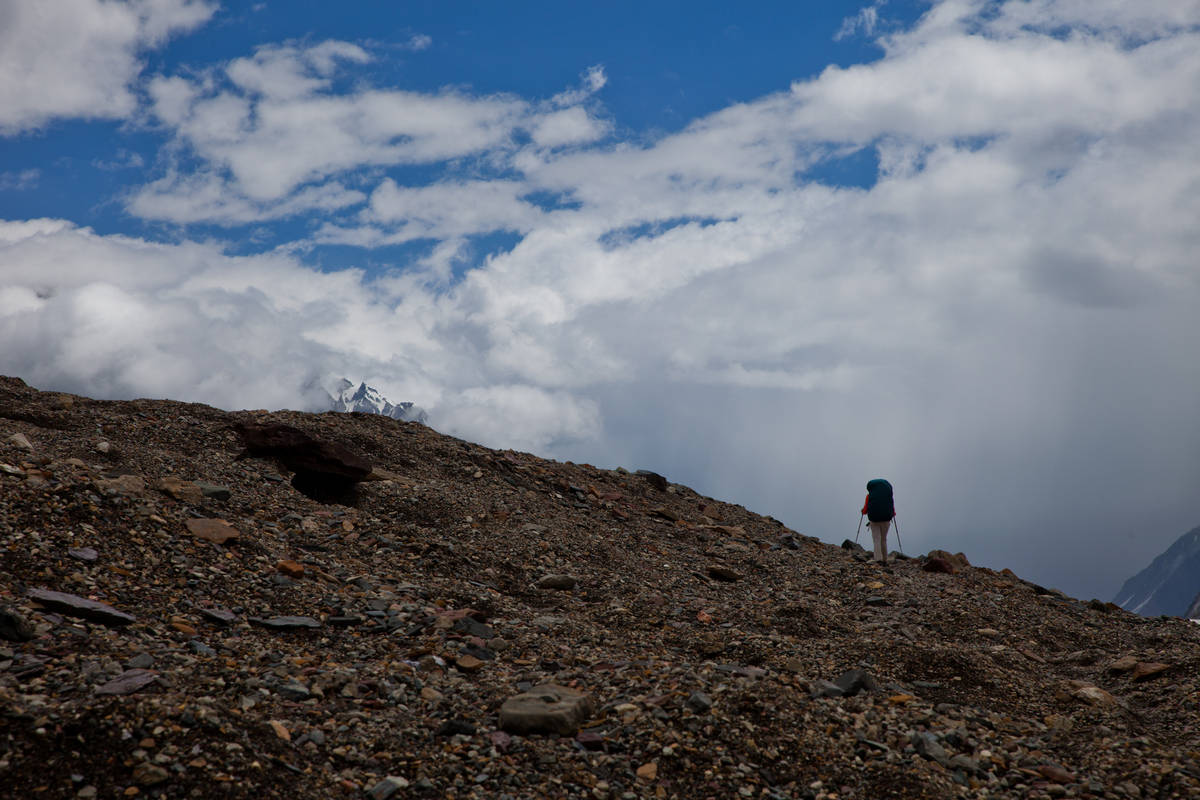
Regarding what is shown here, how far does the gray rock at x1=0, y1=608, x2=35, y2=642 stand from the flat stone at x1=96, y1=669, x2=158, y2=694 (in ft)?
4.45

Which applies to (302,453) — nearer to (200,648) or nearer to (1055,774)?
(200,648)

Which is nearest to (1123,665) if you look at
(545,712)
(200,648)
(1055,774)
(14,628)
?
(1055,774)

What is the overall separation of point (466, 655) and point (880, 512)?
1681 centimetres

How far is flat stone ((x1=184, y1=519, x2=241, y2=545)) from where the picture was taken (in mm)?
12211

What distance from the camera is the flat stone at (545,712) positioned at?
7938 millimetres

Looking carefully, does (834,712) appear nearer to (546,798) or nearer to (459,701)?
(546,798)

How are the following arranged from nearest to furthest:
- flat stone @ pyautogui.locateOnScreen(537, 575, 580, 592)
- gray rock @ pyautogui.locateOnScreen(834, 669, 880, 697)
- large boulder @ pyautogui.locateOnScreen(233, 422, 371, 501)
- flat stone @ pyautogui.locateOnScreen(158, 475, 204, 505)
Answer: gray rock @ pyautogui.locateOnScreen(834, 669, 880, 697) → flat stone @ pyautogui.locateOnScreen(158, 475, 204, 505) → flat stone @ pyautogui.locateOnScreen(537, 575, 580, 592) → large boulder @ pyautogui.locateOnScreen(233, 422, 371, 501)

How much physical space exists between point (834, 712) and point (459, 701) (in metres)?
4.31

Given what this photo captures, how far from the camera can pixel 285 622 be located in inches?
405

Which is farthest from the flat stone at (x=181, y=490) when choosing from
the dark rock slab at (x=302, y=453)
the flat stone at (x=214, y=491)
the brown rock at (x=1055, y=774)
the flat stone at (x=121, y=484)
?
the brown rock at (x=1055, y=774)

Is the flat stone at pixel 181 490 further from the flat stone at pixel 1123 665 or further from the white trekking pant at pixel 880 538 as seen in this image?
the white trekking pant at pixel 880 538

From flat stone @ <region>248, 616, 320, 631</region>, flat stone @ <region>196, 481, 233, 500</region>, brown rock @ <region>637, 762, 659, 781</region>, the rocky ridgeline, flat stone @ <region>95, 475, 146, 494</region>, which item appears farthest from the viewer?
flat stone @ <region>196, 481, 233, 500</region>

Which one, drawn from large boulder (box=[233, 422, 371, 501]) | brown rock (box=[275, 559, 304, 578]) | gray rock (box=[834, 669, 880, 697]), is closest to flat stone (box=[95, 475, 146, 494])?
brown rock (box=[275, 559, 304, 578])

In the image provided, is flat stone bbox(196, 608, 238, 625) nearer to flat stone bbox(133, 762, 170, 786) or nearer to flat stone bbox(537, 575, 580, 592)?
flat stone bbox(133, 762, 170, 786)
